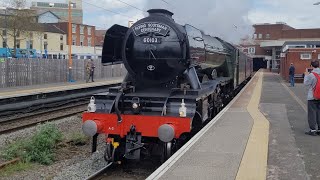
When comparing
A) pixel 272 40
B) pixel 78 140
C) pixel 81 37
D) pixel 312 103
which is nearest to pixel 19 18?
pixel 78 140

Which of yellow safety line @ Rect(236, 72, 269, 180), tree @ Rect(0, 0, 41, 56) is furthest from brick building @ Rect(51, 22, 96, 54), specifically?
yellow safety line @ Rect(236, 72, 269, 180)

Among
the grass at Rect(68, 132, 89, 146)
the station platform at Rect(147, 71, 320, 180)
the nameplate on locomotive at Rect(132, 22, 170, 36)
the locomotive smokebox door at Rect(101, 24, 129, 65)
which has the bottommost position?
the grass at Rect(68, 132, 89, 146)

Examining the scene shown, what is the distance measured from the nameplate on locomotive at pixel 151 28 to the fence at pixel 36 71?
1573 cm

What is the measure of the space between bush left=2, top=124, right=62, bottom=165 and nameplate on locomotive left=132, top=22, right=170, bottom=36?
3216mm

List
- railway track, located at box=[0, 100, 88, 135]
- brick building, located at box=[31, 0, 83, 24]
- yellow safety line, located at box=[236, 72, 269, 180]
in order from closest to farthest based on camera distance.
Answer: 1. yellow safety line, located at box=[236, 72, 269, 180]
2. railway track, located at box=[0, 100, 88, 135]
3. brick building, located at box=[31, 0, 83, 24]

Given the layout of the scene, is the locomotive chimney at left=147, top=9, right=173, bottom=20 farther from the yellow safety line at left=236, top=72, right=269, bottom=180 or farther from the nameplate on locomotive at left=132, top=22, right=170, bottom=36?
the yellow safety line at left=236, top=72, right=269, bottom=180

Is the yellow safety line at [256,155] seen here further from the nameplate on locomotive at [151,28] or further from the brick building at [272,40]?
the brick building at [272,40]

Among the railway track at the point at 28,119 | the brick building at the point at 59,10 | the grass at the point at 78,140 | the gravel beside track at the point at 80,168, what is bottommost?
the gravel beside track at the point at 80,168

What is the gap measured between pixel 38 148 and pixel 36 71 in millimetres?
17545

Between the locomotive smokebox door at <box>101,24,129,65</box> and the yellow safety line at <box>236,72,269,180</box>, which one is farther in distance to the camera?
the locomotive smokebox door at <box>101,24,129,65</box>

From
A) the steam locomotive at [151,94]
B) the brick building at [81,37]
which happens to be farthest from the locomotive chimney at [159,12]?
the brick building at [81,37]

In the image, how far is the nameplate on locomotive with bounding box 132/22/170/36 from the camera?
818 cm

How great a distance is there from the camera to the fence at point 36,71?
22.6 metres

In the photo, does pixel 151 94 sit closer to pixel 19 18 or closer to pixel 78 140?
pixel 78 140
